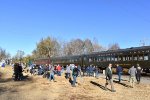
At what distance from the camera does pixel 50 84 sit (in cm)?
3378

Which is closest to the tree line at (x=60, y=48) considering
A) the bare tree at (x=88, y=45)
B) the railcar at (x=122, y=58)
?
the bare tree at (x=88, y=45)

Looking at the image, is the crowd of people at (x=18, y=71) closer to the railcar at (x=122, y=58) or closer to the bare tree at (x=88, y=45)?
the railcar at (x=122, y=58)

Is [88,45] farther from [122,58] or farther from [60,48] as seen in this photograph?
[122,58]

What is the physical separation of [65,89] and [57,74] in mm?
12640

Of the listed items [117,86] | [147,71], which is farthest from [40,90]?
[147,71]

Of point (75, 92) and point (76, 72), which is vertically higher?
point (76, 72)

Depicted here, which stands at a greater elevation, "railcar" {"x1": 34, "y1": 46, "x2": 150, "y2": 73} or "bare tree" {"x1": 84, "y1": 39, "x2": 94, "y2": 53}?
"bare tree" {"x1": 84, "y1": 39, "x2": 94, "y2": 53}

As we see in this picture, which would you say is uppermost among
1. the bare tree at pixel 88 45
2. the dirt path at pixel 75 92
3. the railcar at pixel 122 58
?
the bare tree at pixel 88 45

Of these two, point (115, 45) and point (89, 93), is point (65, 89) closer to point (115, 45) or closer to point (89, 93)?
point (89, 93)

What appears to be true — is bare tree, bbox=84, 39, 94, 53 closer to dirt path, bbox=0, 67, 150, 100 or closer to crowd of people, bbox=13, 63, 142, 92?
crowd of people, bbox=13, 63, 142, 92

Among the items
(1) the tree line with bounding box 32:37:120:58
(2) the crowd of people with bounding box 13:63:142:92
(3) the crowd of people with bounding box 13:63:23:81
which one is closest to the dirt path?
(2) the crowd of people with bounding box 13:63:142:92

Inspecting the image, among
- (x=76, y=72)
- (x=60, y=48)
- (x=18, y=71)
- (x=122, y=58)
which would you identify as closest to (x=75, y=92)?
(x=76, y=72)

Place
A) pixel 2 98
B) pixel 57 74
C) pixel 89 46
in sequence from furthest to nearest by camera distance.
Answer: pixel 89 46 < pixel 57 74 < pixel 2 98

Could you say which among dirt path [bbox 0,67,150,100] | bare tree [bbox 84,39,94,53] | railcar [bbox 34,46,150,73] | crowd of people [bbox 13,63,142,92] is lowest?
dirt path [bbox 0,67,150,100]
